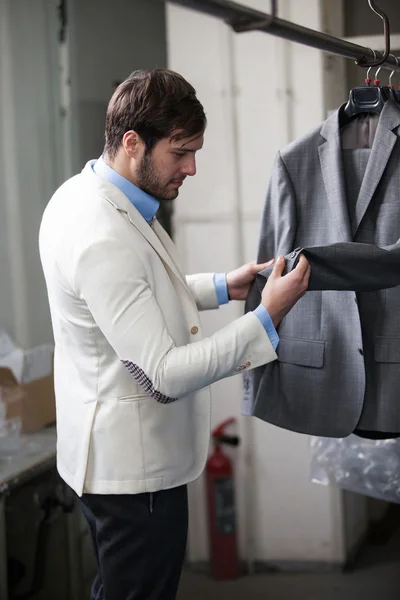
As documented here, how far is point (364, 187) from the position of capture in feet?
5.86

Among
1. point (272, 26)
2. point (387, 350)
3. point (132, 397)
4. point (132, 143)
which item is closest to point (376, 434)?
point (387, 350)

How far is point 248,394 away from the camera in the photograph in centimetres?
194

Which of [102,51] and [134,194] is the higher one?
[102,51]

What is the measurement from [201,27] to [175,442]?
178 centimetres

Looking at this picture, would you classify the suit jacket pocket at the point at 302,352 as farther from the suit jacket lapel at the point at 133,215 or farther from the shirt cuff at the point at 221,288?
the suit jacket lapel at the point at 133,215

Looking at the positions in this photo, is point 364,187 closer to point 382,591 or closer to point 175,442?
point 175,442

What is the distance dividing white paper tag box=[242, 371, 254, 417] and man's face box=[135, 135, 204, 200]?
57cm

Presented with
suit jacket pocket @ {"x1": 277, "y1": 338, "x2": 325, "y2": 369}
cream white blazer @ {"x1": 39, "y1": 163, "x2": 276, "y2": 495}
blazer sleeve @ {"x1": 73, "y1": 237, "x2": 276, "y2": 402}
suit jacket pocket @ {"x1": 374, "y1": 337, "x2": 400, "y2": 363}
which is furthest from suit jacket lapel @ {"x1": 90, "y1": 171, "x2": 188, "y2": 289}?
suit jacket pocket @ {"x1": 374, "y1": 337, "x2": 400, "y2": 363}

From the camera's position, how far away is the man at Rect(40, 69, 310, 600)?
1.40 metres

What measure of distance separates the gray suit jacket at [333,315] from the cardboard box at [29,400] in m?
0.86

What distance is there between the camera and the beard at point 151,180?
151cm

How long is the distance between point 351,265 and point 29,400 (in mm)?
1296

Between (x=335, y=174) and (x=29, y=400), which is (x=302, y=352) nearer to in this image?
(x=335, y=174)

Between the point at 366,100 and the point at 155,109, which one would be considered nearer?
the point at 155,109
